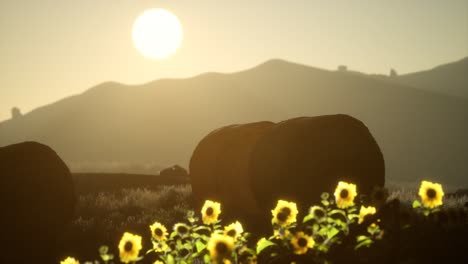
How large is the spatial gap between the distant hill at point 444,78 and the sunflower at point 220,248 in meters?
123

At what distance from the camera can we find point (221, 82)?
333ft

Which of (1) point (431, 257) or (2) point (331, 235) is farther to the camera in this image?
(1) point (431, 257)

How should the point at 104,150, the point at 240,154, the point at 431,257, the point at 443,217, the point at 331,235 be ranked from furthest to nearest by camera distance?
1. the point at 104,150
2. the point at 240,154
3. the point at 431,257
4. the point at 331,235
5. the point at 443,217

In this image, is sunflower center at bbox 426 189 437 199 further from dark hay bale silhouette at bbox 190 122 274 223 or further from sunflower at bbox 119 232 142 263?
dark hay bale silhouette at bbox 190 122 274 223

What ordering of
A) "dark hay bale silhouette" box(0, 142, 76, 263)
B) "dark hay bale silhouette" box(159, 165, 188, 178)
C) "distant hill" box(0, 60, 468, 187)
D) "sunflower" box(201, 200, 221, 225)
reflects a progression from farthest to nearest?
"distant hill" box(0, 60, 468, 187) < "dark hay bale silhouette" box(159, 165, 188, 178) < "dark hay bale silhouette" box(0, 142, 76, 263) < "sunflower" box(201, 200, 221, 225)

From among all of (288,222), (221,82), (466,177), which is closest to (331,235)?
(288,222)

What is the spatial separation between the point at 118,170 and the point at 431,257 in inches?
1499

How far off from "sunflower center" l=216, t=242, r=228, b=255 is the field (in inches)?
207

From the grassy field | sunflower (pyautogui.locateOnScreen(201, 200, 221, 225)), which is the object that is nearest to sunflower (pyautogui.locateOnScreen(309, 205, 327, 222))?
sunflower (pyautogui.locateOnScreen(201, 200, 221, 225))

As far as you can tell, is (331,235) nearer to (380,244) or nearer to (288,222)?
(288,222)

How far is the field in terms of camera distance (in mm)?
10648

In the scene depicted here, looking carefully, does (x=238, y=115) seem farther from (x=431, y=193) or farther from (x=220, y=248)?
(x=220, y=248)

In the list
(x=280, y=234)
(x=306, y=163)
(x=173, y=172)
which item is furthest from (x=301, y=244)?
(x=173, y=172)

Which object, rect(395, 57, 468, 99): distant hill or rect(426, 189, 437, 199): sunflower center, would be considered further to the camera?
rect(395, 57, 468, 99): distant hill
